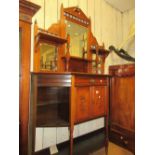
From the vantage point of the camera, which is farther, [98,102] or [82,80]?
[98,102]

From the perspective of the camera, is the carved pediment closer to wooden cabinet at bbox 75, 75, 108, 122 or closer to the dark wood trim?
wooden cabinet at bbox 75, 75, 108, 122

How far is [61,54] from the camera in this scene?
2086mm

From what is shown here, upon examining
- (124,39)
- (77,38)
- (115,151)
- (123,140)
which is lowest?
(115,151)

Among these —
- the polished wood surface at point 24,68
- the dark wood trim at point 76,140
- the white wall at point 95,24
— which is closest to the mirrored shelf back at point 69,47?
the white wall at point 95,24

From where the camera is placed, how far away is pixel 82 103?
1729mm

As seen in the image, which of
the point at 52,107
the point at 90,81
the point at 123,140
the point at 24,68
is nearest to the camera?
the point at 24,68

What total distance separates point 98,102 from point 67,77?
60 centimetres

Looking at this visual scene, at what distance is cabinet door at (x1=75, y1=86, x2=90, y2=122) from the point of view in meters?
1.68

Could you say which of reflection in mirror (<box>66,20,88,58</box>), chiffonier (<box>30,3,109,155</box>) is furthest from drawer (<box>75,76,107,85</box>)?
reflection in mirror (<box>66,20,88,58</box>)

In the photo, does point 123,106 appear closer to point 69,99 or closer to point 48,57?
point 69,99

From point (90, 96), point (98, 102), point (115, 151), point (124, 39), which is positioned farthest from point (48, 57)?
point (124, 39)
